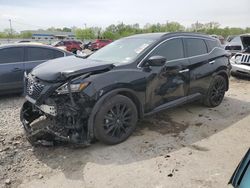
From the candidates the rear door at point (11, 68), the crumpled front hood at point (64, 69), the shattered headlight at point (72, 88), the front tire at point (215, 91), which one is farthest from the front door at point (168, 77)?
the rear door at point (11, 68)

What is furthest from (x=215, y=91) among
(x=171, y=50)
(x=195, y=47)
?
(x=171, y=50)

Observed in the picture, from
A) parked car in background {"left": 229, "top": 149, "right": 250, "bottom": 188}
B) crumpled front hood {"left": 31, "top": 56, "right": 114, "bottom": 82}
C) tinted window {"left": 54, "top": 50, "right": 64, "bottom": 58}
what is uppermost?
tinted window {"left": 54, "top": 50, "right": 64, "bottom": 58}

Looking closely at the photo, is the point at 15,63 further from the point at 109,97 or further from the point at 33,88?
the point at 109,97

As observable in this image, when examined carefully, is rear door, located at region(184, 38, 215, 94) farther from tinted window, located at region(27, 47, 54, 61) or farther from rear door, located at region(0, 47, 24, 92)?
rear door, located at region(0, 47, 24, 92)

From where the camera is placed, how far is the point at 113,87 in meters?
4.06

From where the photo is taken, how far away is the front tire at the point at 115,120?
3973 mm

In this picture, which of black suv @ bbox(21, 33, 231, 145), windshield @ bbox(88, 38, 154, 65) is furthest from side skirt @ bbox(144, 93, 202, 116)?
windshield @ bbox(88, 38, 154, 65)

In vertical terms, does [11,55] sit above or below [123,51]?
below

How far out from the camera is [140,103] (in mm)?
4438

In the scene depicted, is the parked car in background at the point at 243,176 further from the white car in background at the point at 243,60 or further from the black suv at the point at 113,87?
the white car in background at the point at 243,60

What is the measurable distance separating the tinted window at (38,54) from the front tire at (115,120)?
393 centimetres

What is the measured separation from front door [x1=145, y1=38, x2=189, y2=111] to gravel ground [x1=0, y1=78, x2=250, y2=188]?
1.89ft

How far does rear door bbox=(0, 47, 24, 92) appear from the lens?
22.0ft

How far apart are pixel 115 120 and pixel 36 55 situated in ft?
13.3
